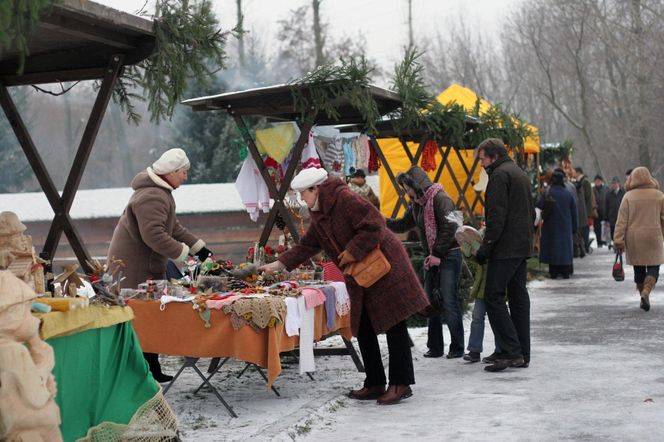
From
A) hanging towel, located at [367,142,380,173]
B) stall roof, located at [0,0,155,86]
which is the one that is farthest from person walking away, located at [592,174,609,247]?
stall roof, located at [0,0,155,86]

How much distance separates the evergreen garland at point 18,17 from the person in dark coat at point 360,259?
289cm

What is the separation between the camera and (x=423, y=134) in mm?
14203

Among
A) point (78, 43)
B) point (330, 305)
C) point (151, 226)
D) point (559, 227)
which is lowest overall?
point (330, 305)

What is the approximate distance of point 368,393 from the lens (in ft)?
25.4

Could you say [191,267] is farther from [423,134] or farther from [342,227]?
[423,134]

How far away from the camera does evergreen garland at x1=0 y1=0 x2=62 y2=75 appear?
4.41 metres

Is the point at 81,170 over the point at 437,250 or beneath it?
over

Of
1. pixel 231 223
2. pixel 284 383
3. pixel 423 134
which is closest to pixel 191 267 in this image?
pixel 284 383

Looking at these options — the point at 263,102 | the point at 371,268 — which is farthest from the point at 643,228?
the point at 371,268

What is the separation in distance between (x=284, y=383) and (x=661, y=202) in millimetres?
6612

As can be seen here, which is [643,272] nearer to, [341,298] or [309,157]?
[309,157]

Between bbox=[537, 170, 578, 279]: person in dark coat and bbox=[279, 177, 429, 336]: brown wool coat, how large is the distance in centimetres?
1036

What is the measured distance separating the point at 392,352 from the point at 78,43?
10.5 ft

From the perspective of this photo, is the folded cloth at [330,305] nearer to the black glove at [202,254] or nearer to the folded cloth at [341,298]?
the folded cloth at [341,298]
